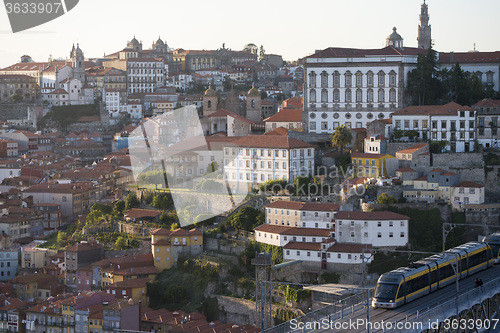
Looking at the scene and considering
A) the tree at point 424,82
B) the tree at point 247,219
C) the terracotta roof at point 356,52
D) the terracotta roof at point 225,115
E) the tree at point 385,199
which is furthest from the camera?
the terracotta roof at point 225,115

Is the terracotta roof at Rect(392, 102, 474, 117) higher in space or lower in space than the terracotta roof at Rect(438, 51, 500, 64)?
lower

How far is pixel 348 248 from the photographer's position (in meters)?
46.3

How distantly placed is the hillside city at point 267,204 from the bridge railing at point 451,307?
319 inches

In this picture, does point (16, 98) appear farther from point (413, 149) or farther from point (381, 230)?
point (381, 230)

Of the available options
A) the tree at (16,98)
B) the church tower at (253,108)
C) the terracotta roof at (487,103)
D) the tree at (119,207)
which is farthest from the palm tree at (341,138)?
the tree at (16,98)

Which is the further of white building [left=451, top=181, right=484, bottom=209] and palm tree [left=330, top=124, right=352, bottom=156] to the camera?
palm tree [left=330, top=124, right=352, bottom=156]

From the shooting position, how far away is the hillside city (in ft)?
153

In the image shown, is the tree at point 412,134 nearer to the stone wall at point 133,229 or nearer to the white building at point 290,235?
the white building at point 290,235

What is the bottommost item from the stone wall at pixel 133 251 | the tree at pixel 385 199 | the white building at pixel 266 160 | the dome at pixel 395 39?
the stone wall at pixel 133 251

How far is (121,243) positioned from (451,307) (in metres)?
30.5

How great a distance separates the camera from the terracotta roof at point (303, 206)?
161 feet

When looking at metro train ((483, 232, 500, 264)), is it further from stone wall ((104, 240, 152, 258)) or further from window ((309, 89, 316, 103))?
window ((309, 89, 316, 103))

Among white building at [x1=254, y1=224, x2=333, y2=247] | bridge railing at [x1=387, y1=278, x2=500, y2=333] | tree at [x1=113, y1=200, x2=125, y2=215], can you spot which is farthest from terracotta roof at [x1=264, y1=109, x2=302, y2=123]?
bridge railing at [x1=387, y1=278, x2=500, y2=333]

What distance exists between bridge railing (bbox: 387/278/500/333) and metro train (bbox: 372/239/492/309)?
134 centimetres
